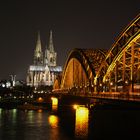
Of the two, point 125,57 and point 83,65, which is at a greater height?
point 83,65

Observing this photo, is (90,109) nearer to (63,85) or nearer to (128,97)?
(128,97)

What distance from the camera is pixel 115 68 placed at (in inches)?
2473

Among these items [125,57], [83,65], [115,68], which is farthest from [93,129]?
[83,65]

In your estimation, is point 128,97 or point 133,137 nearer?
point 128,97

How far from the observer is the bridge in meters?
50.7

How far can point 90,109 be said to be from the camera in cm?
5625

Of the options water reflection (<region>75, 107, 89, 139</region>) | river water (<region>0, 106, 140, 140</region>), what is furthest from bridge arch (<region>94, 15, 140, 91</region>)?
water reflection (<region>75, 107, 89, 139</region>)

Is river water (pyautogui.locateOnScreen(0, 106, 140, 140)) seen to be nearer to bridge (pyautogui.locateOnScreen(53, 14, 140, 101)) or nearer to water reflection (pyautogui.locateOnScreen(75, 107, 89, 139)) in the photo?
water reflection (pyautogui.locateOnScreen(75, 107, 89, 139))

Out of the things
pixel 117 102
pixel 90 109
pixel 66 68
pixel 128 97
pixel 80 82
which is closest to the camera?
pixel 128 97

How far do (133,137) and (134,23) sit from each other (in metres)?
14.9

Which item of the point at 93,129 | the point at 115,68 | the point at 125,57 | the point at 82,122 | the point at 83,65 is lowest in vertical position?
the point at 93,129

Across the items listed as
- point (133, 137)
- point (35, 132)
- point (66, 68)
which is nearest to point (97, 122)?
point (35, 132)

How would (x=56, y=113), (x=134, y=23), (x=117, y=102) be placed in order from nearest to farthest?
(x=117, y=102)
(x=134, y=23)
(x=56, y=113)

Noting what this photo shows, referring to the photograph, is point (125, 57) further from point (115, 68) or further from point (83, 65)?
point (83, 65)
